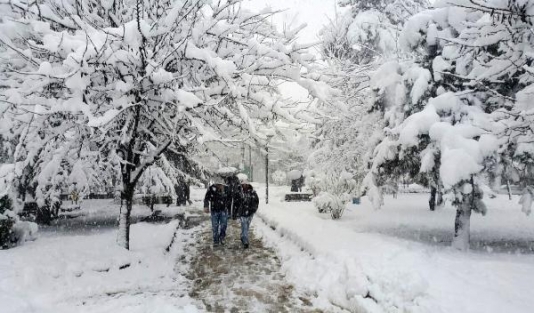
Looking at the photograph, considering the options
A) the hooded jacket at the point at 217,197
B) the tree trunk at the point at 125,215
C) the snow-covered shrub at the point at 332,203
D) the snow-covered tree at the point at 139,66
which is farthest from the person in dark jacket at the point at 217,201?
the snow-covered shrub at the point at 332,203

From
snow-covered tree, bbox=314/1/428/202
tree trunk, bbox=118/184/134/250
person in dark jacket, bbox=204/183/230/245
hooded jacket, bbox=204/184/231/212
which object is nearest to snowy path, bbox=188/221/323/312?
person in dark jacket, bbox=204/183/230/245

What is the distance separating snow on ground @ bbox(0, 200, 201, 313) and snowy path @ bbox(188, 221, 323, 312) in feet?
1.28

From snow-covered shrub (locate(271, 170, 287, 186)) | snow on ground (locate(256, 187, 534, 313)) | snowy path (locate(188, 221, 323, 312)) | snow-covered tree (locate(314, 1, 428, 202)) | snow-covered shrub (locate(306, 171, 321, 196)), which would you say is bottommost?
snowy path (locate(188, 221, 323, 312))

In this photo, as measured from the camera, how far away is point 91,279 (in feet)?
21.5

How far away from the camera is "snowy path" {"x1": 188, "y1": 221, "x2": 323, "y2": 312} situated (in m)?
5.80

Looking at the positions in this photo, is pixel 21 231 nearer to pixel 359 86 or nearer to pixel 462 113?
pixel 359 86

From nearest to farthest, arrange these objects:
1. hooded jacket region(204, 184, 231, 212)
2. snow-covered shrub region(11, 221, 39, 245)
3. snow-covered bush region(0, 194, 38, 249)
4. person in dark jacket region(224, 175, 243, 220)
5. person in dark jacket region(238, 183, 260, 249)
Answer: snow-covered bush region(0, 194, 38, 249) → snow-covered shrub region(11, 221, 39, 245) → hooded jacket region(204, 184, 231, 212) → person in dark jacket region(238, 183, 260, 249) → person in dark jacket region(224, 175, 243, 220)

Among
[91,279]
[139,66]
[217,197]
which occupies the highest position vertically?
[139,66]

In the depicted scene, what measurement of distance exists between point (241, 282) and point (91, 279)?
8.76ft

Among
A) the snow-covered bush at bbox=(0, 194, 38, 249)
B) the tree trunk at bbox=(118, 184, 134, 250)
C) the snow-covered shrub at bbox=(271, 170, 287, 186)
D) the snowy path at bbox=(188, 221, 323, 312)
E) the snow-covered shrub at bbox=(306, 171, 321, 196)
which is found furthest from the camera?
the snow-covered shrub at bbox=(271, 170, 287, 186)

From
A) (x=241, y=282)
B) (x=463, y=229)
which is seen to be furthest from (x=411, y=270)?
(x=463, y=229)

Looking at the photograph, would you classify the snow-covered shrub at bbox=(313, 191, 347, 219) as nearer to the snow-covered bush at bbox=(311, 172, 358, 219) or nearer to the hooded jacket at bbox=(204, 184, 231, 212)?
the snow-covered bush at bbox=(311, 172, 358, 219)

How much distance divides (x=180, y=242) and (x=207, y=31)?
7.21 metres

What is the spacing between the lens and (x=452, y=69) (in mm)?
8906
